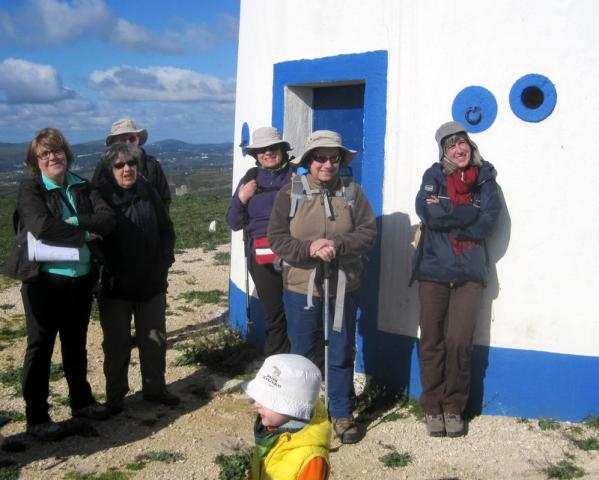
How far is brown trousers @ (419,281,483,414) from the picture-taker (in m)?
4.79

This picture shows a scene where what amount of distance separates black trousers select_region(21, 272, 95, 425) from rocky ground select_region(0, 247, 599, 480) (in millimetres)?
346

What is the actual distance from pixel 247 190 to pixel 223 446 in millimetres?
1791

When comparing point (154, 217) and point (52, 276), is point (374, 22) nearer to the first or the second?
point (154, 217)

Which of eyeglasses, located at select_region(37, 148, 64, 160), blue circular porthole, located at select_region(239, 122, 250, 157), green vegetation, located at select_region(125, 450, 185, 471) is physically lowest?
green vegetation, located at select_region(125, 450, 185, 471)

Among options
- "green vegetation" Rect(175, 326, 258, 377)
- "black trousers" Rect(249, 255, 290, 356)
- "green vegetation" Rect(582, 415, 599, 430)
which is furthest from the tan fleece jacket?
"green vegetation" Rect(582, 415, 599, 430)

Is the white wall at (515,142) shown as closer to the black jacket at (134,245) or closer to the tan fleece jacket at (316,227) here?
the tan fleece jacket at (316,227)

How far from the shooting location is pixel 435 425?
16.0 ft

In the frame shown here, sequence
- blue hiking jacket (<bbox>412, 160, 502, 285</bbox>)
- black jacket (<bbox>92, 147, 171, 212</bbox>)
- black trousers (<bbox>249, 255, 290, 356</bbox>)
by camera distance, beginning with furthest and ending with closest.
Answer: black jacket (<bbox>92, 147, 171, 212</bbox>) → black trousers (<bbox>249, 255, 290, 356</bbox>) → blue hiking jacket (<bbox>412, 160, 502, 285</bbox>)

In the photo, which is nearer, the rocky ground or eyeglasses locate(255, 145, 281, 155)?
the rocky ground

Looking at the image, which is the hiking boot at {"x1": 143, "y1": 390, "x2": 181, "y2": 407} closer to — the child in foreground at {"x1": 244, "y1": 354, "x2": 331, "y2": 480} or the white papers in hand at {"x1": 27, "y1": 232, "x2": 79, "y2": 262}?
the white papers in hand at {"x1": 27, "y1": 232, "x2": 79, "y2": 262}

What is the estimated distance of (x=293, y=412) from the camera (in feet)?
8.80

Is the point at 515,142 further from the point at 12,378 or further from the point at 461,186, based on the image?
the point at 12,378

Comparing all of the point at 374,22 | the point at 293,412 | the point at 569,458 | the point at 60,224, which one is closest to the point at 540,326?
the point at 569,458

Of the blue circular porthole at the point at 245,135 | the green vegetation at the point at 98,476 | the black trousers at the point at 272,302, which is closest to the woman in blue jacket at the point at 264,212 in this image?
the black trousers at the point at 272,302
